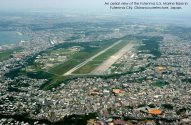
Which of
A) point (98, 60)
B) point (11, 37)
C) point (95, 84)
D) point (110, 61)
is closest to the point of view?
point (95, 84)

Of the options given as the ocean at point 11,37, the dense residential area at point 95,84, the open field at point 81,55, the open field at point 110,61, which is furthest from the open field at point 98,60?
the ocean at point 11,37

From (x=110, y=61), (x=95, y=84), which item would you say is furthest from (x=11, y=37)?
(x=95, y=84)

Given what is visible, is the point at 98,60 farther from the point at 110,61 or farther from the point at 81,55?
the point at 81,55

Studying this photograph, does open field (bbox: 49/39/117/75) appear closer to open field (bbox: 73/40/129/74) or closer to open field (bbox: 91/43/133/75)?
open field (bbox: 73/40/129/74)

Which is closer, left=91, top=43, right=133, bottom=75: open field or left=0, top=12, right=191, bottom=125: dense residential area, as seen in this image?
left=0, top=12, right=191, bottom=125: dense residential area

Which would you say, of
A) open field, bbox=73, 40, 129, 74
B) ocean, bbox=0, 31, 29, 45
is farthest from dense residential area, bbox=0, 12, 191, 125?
ocean, bbox=0, 31, 29, 45

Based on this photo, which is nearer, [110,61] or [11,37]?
[110,61]

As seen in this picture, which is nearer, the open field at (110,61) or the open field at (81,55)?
the open field at (110,61)

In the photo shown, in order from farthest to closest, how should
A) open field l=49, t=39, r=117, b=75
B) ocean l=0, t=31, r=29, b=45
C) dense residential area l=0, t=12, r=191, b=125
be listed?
ocean l=0, t=31, r=29, b=45 < open field l=49, t=39, r=117, b=75 < dense residential area l=0, t=12, r=191, b=125

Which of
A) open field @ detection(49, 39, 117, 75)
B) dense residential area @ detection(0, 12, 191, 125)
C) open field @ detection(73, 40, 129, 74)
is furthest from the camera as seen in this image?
open field @ detection(49, 39, 117, 75)

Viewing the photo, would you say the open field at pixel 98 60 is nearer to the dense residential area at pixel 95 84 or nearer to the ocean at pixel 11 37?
the dense residential area at pixel 95 84

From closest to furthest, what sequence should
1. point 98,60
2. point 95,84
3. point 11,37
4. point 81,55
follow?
1. point 95,84
2. point 98,60
3. point 81,55
4. point 11,37

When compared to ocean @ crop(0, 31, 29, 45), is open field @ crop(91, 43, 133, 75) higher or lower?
lower
